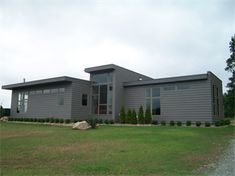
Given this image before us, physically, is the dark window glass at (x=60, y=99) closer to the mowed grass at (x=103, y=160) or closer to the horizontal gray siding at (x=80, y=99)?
the horizontal gray siding at (x=80, y=99)

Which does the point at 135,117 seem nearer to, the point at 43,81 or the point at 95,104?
the point at 95,104

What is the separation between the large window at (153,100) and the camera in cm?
2065

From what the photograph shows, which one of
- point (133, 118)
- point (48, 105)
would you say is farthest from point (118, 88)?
point (48, 105)

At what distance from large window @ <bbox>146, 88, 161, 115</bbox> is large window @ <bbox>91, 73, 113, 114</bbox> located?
3.58 metres

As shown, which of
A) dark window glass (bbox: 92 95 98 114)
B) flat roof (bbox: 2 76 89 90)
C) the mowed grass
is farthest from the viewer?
dark window glass (bbox: 92 95 98 114)

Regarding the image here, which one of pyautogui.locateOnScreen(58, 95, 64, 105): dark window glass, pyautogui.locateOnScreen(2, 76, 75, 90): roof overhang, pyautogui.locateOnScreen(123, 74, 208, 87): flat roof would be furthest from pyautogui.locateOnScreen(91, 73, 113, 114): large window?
pyautogui.locateOnScreen(58, 95, 64, 105): dark window glass

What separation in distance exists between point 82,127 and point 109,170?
9921mm

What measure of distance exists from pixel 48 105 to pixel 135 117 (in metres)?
9.25

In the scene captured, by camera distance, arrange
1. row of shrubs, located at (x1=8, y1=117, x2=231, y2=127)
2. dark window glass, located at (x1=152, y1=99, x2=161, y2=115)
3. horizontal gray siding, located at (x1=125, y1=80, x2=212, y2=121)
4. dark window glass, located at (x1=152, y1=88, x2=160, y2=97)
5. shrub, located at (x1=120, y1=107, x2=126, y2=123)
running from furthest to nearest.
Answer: shrub, located at (x1=120, y1=107, x2=126, y2=123) → dark window glass, located at (x1=152, y1=88, x2=160, y2=97) → dark window glass, located at (x1=152, y1=99, x2=161, y2=115) → horizontal gray siding, located at (x1=125, y1=80, x2=212, y2=121) → row of shrubs, located at (x1=8, y1=117, x2=231, y2=127)

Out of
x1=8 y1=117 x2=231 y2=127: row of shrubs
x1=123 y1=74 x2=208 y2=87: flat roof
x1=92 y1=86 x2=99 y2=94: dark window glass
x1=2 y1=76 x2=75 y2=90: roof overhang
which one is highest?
x1=2 y1=76 x2=75 y2=90: roof overhang

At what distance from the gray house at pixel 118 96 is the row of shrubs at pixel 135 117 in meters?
0.98

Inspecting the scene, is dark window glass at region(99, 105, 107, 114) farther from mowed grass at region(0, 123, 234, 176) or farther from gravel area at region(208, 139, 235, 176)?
gravel area at region(208, 139, 235, 176)

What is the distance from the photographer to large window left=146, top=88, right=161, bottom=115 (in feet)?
67.7

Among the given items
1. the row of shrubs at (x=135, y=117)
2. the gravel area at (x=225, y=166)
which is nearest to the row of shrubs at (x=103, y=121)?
the row of shrubs at (x=135, y=117)
